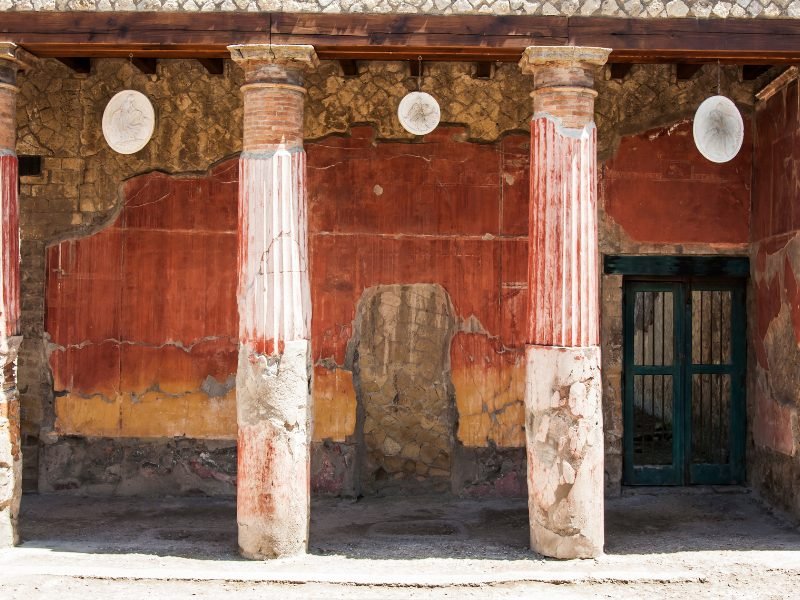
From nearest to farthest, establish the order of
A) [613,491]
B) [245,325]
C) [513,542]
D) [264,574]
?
1. [264,574]
2. [245,325]
3. [513,542]
4. [613,491]

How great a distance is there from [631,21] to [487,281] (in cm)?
263

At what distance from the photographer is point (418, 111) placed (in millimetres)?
6734

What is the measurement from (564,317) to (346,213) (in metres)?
2.59

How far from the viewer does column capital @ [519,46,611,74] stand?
566 centimetres

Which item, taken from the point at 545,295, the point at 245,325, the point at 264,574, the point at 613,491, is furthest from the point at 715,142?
the point at 264,574

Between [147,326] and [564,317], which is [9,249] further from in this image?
[564,317]

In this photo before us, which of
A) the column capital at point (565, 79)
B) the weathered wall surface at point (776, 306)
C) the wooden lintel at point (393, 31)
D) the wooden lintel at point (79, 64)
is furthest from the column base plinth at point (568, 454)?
the wooden lintel at point (79, 64)

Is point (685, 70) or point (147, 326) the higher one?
point (685, 70)

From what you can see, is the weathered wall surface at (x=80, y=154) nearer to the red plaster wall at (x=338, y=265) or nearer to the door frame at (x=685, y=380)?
the red plaster wall at (x=338, y=265)

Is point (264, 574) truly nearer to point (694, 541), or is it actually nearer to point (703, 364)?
point (694, 541)

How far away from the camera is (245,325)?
5.78 meters

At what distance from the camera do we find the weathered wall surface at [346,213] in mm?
7527

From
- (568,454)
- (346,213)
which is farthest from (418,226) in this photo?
(568,454)

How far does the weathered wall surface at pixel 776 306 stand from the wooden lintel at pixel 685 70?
711mm
